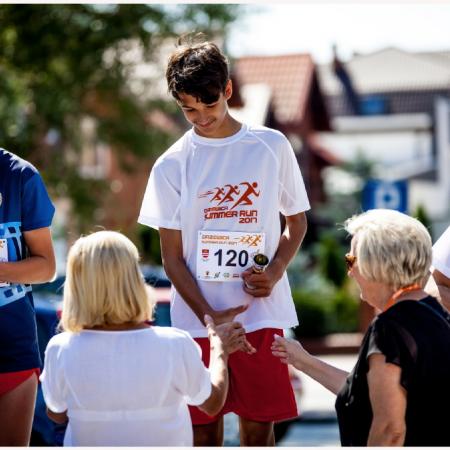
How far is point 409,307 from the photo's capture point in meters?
3.84

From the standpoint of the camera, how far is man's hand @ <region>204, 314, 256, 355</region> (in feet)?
13.8

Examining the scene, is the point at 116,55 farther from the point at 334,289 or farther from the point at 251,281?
the point at 251,281

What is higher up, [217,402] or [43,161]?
[217,402]

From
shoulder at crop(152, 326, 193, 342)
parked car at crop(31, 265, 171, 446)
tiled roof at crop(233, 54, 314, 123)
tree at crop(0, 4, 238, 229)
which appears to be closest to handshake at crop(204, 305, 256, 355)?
shoulder at crop(152, 326, 193, 342)

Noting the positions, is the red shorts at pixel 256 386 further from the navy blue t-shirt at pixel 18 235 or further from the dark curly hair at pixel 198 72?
the dark curly hair at pixel 198 72

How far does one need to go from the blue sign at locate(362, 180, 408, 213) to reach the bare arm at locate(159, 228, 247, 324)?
9889 mm

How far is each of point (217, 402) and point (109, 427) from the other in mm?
404

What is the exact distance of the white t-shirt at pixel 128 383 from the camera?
3.75 m

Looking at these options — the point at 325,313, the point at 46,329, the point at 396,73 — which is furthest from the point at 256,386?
the point at 396,73

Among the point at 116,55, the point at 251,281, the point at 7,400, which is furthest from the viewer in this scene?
the point at 116,55

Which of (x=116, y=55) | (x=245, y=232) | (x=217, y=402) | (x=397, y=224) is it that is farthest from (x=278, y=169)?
(x=116, y=55)

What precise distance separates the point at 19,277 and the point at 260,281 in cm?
101

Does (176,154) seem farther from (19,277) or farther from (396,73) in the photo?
(396,73)

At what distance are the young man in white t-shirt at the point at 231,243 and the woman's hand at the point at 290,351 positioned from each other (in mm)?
275
